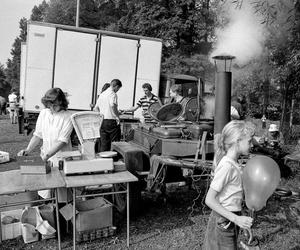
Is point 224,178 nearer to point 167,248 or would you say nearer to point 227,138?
point 227,138

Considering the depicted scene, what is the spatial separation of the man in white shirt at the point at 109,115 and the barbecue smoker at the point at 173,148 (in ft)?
4.75

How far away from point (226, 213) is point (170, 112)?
8.95 feet

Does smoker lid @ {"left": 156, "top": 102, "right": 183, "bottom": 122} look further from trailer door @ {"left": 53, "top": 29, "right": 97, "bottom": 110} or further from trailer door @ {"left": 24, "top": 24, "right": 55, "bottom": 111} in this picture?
trailer door @ {"left": 24, "top": 24, "right": 55, "bottom": 111}

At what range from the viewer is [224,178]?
7.50ft

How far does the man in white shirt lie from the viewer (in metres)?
6.17

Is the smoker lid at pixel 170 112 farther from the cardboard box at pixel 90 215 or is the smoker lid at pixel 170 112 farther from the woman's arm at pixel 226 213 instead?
the woman's arm at pixel 226 213

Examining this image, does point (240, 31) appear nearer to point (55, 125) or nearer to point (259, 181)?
point (55, 125)

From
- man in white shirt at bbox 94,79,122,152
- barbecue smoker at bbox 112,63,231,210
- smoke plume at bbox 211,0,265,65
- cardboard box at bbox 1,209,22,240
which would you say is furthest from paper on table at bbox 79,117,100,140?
smoke plume at bbox 211,0,265,65

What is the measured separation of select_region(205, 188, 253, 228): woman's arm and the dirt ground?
1572 mm

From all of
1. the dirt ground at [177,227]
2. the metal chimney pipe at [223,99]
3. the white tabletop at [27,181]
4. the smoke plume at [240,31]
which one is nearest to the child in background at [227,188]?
the dirt ground at [177,227]

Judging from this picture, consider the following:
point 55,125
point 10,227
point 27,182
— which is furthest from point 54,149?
point 10,227

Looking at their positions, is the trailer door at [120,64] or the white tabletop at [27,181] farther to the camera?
the trailer door at [120,64]

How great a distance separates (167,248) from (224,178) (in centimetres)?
167

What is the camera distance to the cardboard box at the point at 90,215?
3604 millimetres
